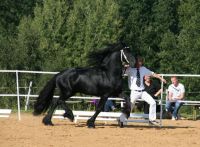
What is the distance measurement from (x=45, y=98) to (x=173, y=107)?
5139 mm

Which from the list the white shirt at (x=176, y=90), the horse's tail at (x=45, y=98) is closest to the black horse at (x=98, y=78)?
the horse's tail at (x=45, y=98)

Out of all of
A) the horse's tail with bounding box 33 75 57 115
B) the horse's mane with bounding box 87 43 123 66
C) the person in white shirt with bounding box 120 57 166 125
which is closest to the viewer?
the person in white shirt with bounding box 120 57 166 125

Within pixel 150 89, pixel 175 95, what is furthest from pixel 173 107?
pixel 150 89

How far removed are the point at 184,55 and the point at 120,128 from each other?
1323 inches

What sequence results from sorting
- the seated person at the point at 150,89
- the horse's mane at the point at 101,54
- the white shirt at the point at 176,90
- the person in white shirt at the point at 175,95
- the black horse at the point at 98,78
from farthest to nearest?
the white shirt at the point at 176,90 < the person in white shirt at the point at 175,95 < the seated person at the point at 150,89 < the horse's mane at the point at 101,54 < the black horse at the point at 98,78

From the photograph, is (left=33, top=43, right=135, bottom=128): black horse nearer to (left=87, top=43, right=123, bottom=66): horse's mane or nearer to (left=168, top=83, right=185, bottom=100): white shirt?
(left=87, top=43, right=123, bottom=66): horse's mane

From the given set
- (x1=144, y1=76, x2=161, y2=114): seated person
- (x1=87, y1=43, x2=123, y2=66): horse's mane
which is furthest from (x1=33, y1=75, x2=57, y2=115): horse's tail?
(x1=144, y1=76, x2=161, y2=114): seated person

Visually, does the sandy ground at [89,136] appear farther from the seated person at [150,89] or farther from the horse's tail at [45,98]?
the seated person at [150,89]

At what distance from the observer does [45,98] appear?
15000 millimetres

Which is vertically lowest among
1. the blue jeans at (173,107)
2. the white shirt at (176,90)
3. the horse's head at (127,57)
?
the blue jeans at (173,107)

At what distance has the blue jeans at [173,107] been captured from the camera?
59.3 feet

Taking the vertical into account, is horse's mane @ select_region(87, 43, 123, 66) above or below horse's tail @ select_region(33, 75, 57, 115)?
above

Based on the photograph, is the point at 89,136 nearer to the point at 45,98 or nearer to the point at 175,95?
the point at 45,98

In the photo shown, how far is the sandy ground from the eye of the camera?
441 inches
